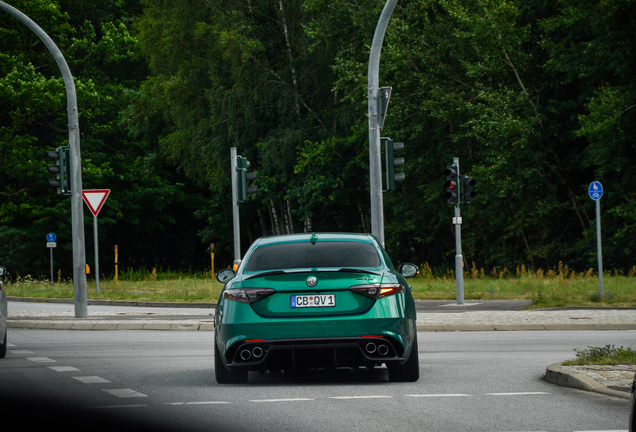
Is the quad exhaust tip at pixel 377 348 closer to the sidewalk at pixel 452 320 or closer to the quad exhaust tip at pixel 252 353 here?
the quad exhaust tip at pixel 252 353

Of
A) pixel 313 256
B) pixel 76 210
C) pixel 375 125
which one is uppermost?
pixel 375 125

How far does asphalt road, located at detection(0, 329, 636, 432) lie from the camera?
23.9 feet

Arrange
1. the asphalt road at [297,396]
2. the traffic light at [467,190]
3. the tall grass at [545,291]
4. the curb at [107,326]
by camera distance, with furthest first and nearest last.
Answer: the traffic light at [467,190] → the tall grass at [545,291] → the curb at [107,326] → the asphalt road at [297,396]

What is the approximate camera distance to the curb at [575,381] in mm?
8516

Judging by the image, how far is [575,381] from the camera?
9.20 metres

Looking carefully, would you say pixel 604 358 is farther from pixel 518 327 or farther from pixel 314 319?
pixel 518 327

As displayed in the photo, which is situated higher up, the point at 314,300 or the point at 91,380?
the point at 314,300

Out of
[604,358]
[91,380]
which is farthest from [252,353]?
[604,358]

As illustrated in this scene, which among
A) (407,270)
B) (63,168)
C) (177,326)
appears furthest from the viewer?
(63,168)

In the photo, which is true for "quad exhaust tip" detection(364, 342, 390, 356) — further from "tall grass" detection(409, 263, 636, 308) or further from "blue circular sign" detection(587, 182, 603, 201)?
"blue circular sign" detection(587, 182, 603, 201)

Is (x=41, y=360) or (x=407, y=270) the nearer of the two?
(x=407, y=270)

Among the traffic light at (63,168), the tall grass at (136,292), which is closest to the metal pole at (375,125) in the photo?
the traffic light at (63,168)

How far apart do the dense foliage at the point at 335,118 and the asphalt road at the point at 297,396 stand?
71.0 ft

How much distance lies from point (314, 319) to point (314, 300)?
19 centimetres
